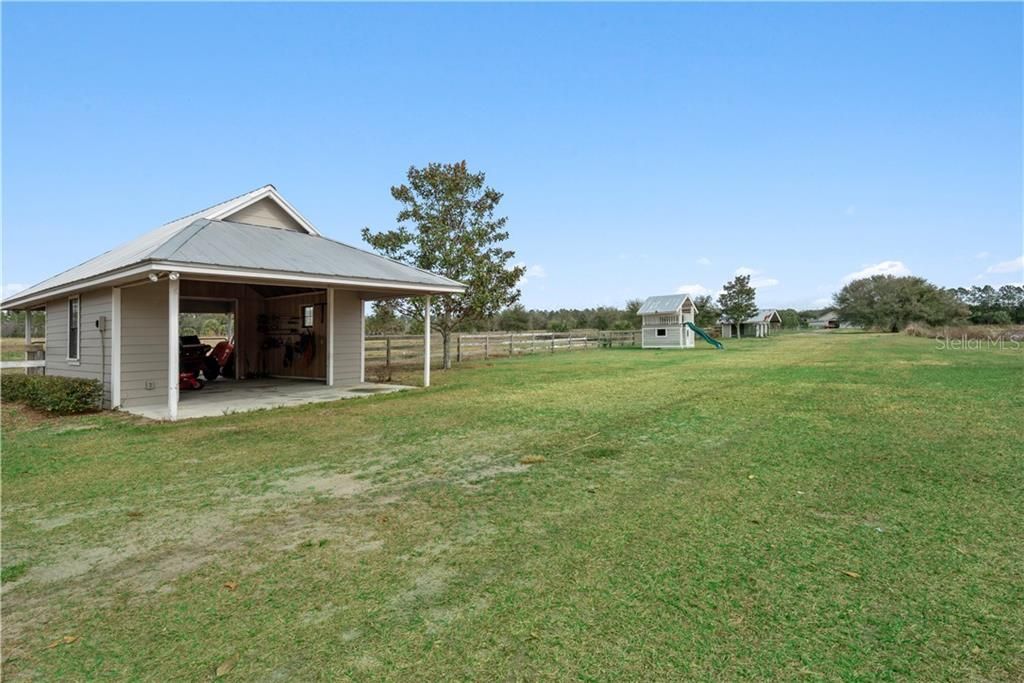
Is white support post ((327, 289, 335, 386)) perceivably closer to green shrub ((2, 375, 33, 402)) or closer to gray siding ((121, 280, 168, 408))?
gray siding ((121, 280, 168, 408))

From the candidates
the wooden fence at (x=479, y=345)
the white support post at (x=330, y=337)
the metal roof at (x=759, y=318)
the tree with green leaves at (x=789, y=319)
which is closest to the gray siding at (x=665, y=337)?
the wooden fence at (x=479, y=345)

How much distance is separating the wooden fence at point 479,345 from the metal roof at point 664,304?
293 centimetres

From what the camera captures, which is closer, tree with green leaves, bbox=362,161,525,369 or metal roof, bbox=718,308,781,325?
tree with green leaves, bbox=362,161,525,369

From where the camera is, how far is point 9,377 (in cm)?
975

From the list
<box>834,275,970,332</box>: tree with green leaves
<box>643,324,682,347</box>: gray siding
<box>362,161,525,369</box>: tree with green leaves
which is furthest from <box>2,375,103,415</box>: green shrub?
<box>834,275,970,332</box>: tree with green leaves

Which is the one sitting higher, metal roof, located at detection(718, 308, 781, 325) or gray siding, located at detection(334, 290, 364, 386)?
metal roof, located at detection(718, 308, 781, 325)

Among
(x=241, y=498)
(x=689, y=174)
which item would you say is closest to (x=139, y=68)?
(x=241, y=498)

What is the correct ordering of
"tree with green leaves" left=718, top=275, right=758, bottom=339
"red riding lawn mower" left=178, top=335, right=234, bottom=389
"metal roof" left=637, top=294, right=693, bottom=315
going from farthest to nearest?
"tree with green leaves" left=718, top=275, right=758, bottom=339 → "metal roof" left=637, top=294, right=693, bottom=315 → "red riding lawn mower" left=178, top=335, right=234, bottom=389

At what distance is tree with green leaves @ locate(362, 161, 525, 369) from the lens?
16.8 meters

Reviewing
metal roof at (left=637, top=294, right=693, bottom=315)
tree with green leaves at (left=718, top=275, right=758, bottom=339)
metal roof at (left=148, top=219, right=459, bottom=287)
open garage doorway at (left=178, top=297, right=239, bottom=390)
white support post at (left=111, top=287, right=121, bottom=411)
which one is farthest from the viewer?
tree with green leaves at (left=718, top=275, right=758, bottom=339)

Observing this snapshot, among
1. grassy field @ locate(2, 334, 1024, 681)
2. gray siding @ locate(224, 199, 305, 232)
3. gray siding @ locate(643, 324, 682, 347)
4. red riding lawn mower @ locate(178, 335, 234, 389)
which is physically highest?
gray siding @ locate(224, 199, 305, 232)

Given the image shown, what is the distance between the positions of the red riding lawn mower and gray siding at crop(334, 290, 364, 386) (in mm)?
3089

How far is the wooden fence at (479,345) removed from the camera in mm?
17375

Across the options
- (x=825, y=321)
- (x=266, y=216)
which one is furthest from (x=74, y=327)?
(x=825, y=321)
